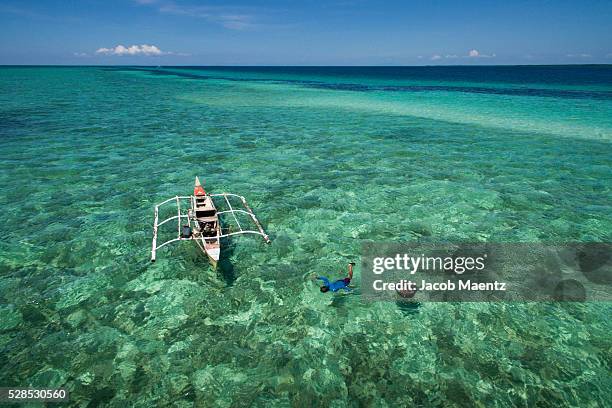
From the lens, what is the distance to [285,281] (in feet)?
53.2

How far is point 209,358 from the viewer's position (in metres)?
12.0

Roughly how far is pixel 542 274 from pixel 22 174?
38149 mm

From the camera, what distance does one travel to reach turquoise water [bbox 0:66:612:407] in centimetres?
1127

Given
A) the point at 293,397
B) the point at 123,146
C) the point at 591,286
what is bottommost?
the point at 293,397

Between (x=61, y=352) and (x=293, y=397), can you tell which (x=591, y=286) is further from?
(x=61, y=352)

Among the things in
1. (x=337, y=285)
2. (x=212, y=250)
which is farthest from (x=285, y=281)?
(x=212, y=250)

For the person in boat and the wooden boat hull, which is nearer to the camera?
the person in boat

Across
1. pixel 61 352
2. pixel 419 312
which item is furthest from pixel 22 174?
pixel 419 312

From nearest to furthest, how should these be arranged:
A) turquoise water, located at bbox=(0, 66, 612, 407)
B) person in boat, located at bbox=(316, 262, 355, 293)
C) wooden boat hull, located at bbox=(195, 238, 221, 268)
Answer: turquoise water, located at bbox=(0, 66, 612, 407)
person in boat, located at bbox=(316, 262, 355, 293)
wooden boat hull, located at bbox=(195, 238, 221, 268)

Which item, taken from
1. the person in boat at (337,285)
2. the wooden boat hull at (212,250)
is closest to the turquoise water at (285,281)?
the person in boat at (337,285)

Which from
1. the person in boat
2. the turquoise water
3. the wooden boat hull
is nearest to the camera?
the turquoise water

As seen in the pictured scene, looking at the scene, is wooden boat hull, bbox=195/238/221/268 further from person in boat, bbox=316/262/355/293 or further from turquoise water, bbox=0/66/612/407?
person in boat, bbox=316/262/355/293

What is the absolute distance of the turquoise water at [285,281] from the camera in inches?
444

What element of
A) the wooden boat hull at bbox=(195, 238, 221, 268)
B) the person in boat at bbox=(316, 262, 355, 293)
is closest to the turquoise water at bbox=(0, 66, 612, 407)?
the person in boat at bbox=(316, 262, 355, 293)
